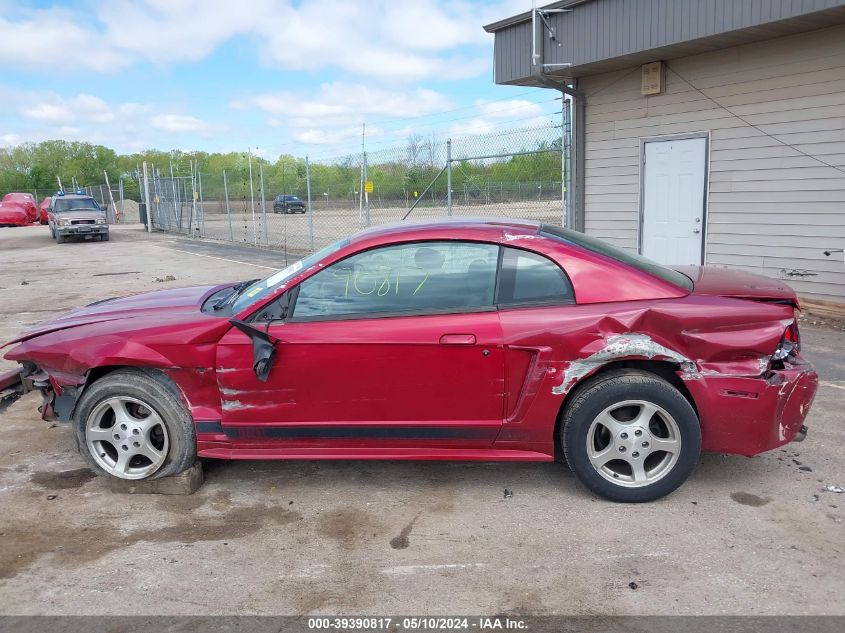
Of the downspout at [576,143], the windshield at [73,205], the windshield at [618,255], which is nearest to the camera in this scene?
the windshield at [618,255]

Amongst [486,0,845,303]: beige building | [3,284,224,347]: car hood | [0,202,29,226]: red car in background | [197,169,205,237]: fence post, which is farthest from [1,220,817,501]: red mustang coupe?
[0,202,29,226]: red car in background

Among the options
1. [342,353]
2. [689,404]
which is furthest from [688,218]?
[342,353]

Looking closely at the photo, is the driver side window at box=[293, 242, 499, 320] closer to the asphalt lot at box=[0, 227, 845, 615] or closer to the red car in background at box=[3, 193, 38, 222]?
the asphalt lot at box=[0, 227, 845, 615]

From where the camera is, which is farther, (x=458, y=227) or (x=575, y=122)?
(x=575, y=122)

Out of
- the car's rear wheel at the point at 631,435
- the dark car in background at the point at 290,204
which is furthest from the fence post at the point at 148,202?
the car's rear wheel at the point at 631,435

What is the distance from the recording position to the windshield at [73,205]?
24.8 meters

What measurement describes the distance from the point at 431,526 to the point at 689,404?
4.96ft

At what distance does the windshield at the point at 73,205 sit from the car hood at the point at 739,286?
24913 mm

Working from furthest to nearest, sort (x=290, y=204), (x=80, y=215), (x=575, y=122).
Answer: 1. (x=290, y=204)
2. (x=80, y=215)
3. (x=575, y=122)

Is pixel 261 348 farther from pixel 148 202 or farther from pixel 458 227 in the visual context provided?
pixel 148 202

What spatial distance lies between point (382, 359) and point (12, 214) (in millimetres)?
39178

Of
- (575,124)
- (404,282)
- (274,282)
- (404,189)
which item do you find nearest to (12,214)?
(404,189)

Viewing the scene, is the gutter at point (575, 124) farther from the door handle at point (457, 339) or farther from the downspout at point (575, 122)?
the door handle at point (457, 339)

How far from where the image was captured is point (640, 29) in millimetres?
9172
